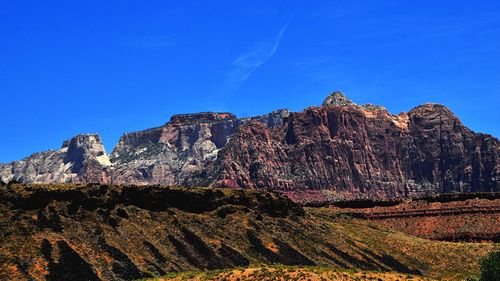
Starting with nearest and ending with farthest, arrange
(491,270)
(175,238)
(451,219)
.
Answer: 1. (491,270)
2. (175,238)
3. (451,219)

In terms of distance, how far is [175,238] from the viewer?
129125mm

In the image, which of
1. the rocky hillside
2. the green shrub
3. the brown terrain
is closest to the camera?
the green shrub

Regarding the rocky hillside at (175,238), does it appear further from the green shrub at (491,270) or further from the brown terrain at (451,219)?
the green shrub at (491,270)

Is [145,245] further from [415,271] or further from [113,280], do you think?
[415,271]

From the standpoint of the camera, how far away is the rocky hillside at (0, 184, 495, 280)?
112 metres

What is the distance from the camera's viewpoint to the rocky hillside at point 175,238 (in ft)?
367

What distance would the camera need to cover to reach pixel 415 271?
13588 centimetres

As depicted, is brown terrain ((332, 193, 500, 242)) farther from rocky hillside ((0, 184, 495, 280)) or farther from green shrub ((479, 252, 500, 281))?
green shrub ((479, 252, 500, 281))

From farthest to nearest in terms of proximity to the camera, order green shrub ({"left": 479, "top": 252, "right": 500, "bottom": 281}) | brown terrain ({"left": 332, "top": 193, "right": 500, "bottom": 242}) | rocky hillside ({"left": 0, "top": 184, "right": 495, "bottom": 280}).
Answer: brown terrain ({"left": 332, "top": 193, "right": 500, "bottom": 242}) → rocky hillside ({"left": 0, "top": 184, "right": 495, "bottom": 280}) → green shrub ({"left": 479, "top": 252, "right": 500, "bottom": 281})

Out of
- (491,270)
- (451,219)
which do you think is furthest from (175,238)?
(451,219)

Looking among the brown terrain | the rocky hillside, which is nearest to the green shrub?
the rocky hillside

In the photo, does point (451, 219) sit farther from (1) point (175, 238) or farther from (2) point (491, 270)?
(2) point (491, 270)

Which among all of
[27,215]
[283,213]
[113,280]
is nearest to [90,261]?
[113,280]

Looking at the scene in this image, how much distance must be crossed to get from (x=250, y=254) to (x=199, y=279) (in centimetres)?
4612
